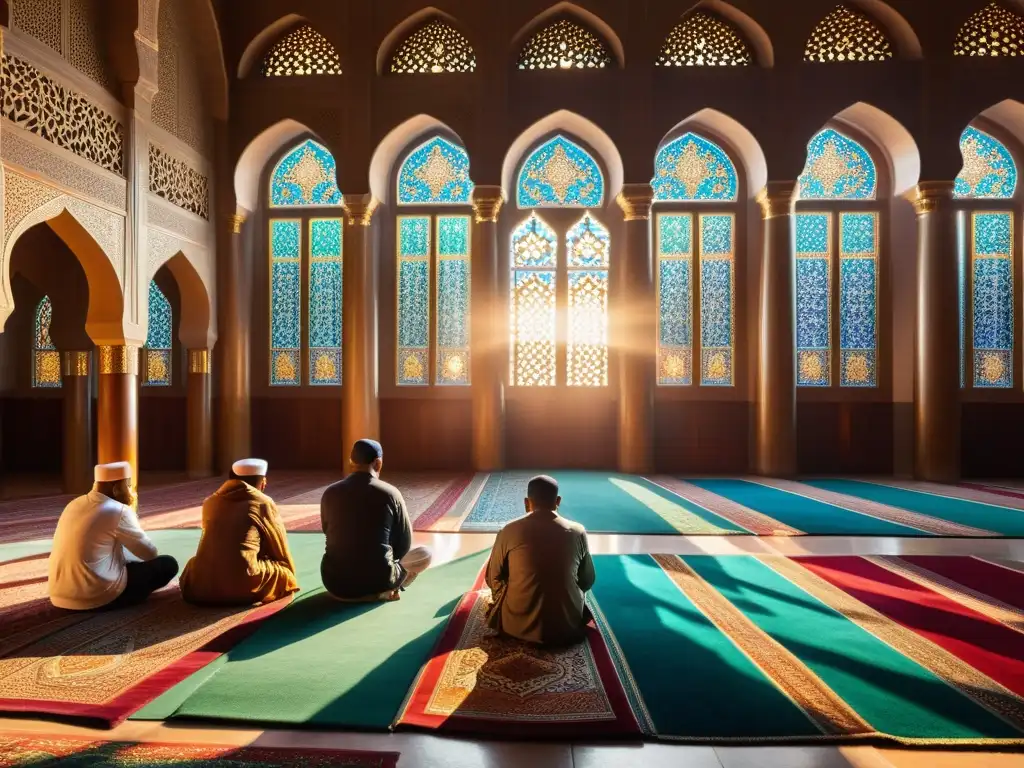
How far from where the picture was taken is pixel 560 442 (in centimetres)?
863

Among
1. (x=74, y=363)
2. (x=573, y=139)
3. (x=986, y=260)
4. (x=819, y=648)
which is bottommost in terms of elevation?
(x=819, y=648)

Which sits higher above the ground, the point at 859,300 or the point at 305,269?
the point at 305,269

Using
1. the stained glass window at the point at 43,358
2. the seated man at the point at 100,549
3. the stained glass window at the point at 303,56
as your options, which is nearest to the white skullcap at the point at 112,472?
the seated man at the point at 100,549

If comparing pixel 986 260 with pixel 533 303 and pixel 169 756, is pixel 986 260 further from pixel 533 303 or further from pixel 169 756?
pixel 169 756

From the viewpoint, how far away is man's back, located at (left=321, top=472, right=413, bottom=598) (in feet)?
9.95

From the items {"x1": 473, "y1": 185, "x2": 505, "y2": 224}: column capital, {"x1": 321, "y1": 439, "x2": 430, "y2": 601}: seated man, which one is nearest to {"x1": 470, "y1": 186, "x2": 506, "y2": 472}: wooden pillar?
{"x1": 473, "y1": 185, "x2": 505, "y2": 224}: column capital

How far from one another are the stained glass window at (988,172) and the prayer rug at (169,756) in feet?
32.8

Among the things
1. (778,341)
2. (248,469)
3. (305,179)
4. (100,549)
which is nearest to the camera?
(100,549)

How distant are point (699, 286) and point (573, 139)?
9.07ft

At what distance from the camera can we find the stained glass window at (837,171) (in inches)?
336

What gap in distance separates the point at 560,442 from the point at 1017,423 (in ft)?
19.8

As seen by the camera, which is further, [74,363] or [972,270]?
[972,270]

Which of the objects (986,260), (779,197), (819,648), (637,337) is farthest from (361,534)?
(986,260)

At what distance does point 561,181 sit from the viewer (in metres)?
8.86
